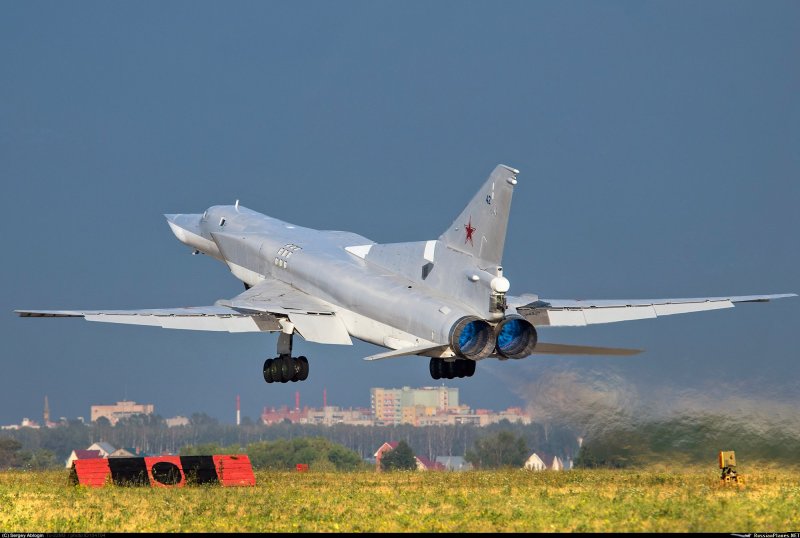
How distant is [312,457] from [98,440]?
12.4 m

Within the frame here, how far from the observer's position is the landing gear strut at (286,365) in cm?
3794

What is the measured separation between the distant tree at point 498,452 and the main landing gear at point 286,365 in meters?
7.30

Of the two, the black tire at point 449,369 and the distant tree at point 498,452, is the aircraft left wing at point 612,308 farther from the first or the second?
the distant tree at point 498,452

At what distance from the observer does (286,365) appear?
124 ft

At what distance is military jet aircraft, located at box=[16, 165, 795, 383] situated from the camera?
3073cm

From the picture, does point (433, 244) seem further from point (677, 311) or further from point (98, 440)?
point (98, 440)

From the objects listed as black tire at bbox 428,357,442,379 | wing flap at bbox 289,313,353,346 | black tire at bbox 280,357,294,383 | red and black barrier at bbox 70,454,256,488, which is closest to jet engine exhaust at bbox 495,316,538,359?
black tire at bbox 428,357,442,379

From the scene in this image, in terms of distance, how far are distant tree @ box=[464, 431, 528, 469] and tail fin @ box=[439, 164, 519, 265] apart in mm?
11951

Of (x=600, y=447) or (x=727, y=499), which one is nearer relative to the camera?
(x=727, y=499)

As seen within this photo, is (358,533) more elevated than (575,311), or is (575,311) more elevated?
(575,311)

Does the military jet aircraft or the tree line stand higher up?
the military jet aircraft

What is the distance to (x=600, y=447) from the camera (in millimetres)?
33000

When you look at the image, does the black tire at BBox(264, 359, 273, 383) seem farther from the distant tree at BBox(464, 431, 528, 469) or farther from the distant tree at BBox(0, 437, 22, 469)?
the distant tree at BBox(0, 437, 22, 469)

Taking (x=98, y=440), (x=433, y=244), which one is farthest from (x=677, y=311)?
(x=98, y=440)
